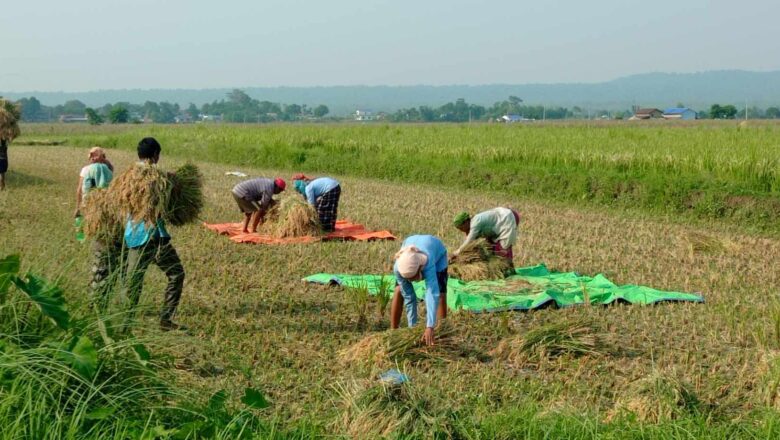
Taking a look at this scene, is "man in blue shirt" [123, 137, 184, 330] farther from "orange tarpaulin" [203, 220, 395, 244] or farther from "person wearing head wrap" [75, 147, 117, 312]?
"orange tarpaulin" [203, 220, 395, 244]

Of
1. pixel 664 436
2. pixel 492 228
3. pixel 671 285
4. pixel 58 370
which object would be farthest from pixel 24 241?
pixel 671 285

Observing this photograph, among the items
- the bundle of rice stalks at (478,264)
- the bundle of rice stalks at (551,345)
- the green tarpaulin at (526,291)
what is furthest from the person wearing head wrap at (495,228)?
the bundle of rice stalks at (551,345)

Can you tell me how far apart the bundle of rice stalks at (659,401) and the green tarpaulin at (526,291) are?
3.06 metres

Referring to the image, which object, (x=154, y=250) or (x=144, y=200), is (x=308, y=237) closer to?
(x=154, y=250)

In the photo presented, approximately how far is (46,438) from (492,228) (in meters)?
6.52

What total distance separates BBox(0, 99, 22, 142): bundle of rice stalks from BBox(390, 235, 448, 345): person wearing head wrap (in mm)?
11774

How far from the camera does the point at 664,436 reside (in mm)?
4973

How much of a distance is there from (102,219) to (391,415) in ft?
11.5

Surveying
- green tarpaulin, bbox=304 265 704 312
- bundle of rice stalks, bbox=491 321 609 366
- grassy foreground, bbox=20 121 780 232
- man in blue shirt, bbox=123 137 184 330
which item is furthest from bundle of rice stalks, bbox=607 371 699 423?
grassy foreground, bbox=20 121 780 232

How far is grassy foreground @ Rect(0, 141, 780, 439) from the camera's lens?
5465mm

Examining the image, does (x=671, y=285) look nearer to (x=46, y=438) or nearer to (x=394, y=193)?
(x=46, y=438)

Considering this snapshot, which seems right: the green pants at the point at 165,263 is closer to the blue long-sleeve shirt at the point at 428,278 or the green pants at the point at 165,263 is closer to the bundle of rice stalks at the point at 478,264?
the blue long-sleeve shirt at the point at 428,278

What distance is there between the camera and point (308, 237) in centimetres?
1295

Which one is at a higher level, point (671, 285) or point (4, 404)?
point (4, 404)
